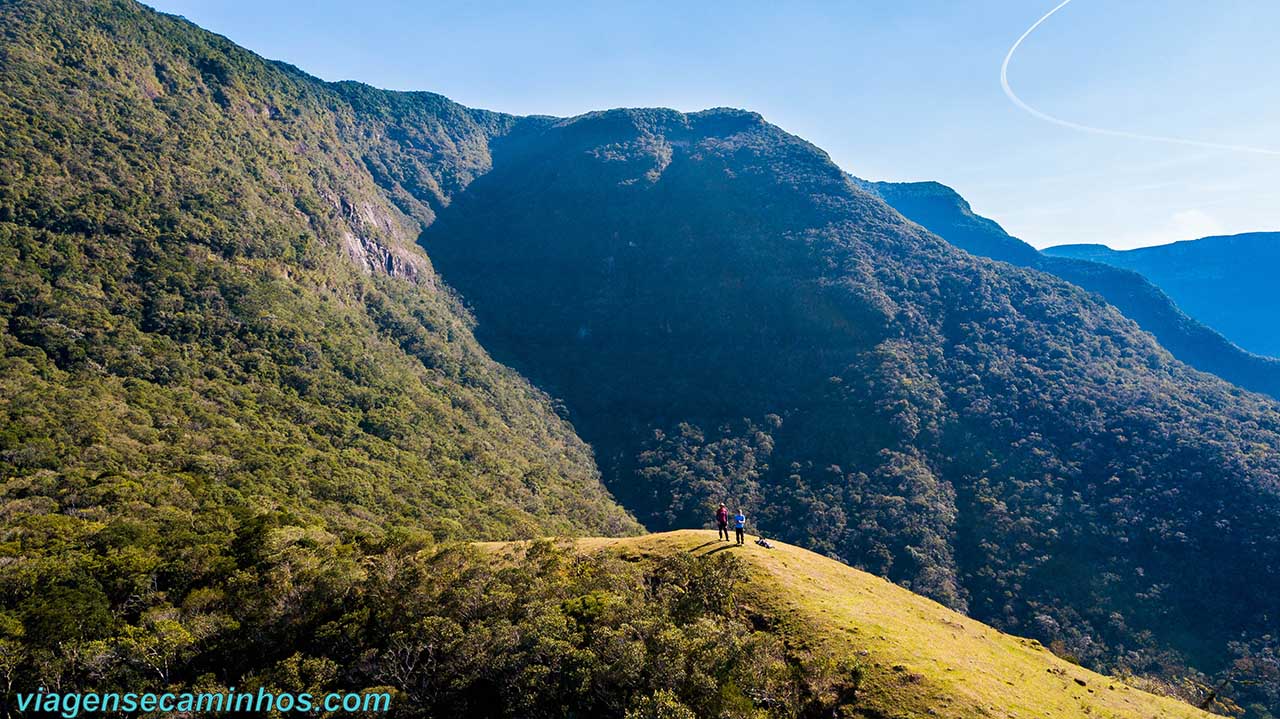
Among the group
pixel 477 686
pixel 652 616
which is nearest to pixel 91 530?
pixel 477 686

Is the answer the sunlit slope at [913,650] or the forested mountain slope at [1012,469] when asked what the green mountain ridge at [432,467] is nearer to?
the forested mountain slope at [1012,469]

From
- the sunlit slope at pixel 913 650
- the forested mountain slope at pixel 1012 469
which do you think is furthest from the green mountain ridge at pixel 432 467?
the sunlit slope at pixel 913 650

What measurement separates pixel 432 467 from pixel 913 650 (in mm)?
114825

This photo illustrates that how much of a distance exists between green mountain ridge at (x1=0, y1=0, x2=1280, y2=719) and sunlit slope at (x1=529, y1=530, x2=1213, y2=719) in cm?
136

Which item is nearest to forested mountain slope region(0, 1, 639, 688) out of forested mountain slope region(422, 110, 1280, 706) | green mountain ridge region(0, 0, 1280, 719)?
green mountain ridge region(0, 0, 1280, 719)

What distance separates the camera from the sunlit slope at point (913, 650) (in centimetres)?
2667

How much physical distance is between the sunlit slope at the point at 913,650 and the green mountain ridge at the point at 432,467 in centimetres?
136

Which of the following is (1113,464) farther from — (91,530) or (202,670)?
(91,530)

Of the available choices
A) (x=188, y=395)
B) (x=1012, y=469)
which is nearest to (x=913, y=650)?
(x=188, y=395)

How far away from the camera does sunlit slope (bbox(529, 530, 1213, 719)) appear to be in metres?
26.7

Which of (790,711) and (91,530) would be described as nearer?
(790,711)

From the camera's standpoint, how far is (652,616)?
31297 mm

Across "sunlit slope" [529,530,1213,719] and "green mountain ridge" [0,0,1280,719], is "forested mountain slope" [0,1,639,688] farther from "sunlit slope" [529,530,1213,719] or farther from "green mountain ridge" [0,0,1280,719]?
"sunlit slope" [529,530,1213,719]

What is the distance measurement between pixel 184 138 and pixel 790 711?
20911 cm
